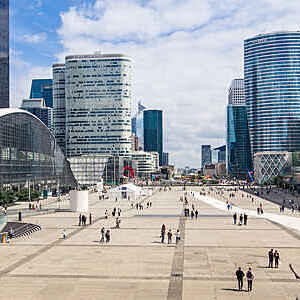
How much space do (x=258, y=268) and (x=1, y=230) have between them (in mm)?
23994

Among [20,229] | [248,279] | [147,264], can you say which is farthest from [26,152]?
[248,279]

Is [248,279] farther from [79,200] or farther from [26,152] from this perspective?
[26,152]

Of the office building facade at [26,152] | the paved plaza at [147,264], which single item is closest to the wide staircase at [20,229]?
the paved plaza at [147,264]

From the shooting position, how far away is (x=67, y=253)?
1243 inches

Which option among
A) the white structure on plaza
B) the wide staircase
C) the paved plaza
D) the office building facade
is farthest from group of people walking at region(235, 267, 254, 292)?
the office building facade

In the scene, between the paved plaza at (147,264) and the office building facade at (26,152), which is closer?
the paved plaza at (147,264)

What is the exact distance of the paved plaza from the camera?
2192 centimetres

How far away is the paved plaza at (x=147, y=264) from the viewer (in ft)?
71.9

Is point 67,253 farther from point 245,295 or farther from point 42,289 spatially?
point 245,295

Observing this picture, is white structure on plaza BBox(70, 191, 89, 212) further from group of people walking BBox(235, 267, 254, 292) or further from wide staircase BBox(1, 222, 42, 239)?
group of people walking BBox(235, 267, 254, 292)

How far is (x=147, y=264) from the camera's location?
2797 cm

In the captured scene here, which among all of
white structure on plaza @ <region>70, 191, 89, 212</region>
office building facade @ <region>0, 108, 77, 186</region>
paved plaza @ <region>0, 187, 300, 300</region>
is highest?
office building facade @ <region>0, 108, 77, 186</region>

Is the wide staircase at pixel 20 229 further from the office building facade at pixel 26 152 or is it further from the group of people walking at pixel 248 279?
the office building facade at pixel 26 152

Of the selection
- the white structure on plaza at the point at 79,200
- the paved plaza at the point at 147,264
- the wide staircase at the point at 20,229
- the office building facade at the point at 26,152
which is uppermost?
the office building facade at the point at 26,152
